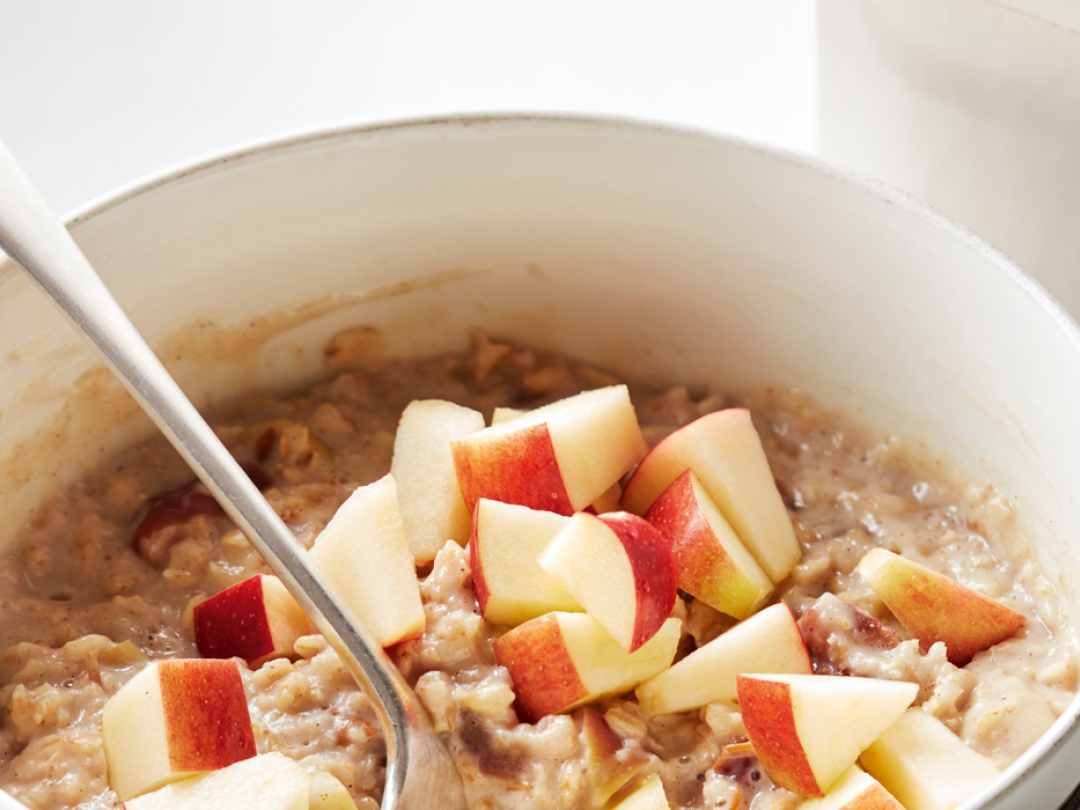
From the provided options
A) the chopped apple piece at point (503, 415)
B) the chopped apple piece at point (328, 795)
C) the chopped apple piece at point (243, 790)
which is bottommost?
the chopped apple piece at point (328, 795)

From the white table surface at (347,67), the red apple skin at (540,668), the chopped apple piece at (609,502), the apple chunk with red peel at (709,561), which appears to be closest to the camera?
the red apple skin at (540,668)

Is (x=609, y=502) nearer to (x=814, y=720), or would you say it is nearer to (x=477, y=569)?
(x=477, y=569)

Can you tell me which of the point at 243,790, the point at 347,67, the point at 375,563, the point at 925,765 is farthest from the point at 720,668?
the point at 347,67

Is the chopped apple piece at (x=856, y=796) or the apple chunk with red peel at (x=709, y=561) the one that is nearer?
the chopped apple piece at (x=856, y=796)

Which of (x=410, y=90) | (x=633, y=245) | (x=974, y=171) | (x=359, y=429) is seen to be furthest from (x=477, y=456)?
(x=410, y=90)

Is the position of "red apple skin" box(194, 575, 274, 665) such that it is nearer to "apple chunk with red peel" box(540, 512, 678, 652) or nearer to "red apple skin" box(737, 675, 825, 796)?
"apple chunk with red peel" box(540, 512, 678, 652)

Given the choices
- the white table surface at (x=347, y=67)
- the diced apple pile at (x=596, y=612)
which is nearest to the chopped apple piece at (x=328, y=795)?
the diced apple pile at (x=596, y=612)

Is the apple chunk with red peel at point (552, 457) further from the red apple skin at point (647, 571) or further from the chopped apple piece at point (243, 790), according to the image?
the chopped apple piece at point (243, 790)

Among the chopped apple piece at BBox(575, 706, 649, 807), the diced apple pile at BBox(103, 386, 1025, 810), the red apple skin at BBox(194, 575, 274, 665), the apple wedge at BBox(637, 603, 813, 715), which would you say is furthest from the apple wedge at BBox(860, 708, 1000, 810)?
the red apple skin at BBox(194, 575, 274, 665)
